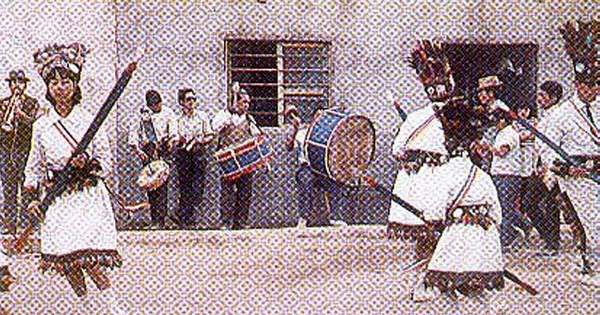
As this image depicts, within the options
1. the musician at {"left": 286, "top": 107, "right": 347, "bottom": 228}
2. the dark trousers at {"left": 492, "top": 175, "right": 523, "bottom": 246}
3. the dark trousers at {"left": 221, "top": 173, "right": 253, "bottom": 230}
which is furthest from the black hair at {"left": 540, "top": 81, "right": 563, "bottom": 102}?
the dark trousers at {"left": 221, "top": 173, "right": 253, "bottom": 230}

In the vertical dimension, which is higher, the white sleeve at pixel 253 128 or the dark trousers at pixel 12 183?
the white sleeve at pixel 253 128

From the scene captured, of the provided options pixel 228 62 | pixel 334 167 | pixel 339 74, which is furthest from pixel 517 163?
pixel 228 62

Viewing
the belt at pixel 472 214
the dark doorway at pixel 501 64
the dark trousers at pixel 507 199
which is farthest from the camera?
the dark doorway at pixel 501 64

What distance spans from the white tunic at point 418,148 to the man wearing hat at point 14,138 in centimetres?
383

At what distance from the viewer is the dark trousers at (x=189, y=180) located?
1134 centimetres

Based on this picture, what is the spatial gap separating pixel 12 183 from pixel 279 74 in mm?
2832

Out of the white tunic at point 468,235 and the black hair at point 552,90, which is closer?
the white tunic at point 468,235

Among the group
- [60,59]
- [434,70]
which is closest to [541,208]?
[434,70]

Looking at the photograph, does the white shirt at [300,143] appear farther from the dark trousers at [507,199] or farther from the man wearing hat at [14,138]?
the man wearing hat at [14,138]

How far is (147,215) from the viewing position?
447 inches

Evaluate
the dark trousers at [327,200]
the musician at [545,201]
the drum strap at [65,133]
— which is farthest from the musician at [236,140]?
the drum strap at [65,133]

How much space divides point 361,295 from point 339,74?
4317 mm

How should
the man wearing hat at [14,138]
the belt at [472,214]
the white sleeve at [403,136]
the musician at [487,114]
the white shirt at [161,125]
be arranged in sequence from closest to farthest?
the belt at [472,214] → the musician at [487,114] → the white sleeve at [403,136] → the man wearing hat at [14,138] → the white shirt at [161,125]

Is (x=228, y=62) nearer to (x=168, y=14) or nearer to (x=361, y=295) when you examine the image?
(x=168, y=14)
